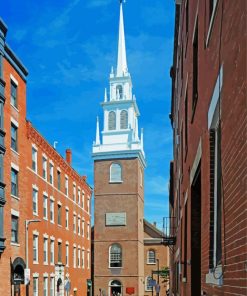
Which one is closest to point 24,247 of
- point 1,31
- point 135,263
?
point 1,31

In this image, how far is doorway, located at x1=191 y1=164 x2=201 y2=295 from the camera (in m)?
10.8

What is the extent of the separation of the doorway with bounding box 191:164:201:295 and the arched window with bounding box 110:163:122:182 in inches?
2258

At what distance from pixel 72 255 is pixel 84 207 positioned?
9.51 meters

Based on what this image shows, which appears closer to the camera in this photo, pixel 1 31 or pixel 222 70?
pixel 222 70

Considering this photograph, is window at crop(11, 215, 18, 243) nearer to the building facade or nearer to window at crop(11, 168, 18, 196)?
window at crop(11, 168, 18, 196)

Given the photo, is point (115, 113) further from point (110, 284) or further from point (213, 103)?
point (213, 103)

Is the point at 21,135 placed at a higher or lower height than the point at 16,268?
higher

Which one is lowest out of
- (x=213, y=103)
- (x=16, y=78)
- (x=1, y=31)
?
(x=213, y=103)

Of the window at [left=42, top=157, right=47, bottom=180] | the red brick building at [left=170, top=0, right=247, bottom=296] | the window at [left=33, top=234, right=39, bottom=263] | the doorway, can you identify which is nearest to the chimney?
the window at [left=42, top=157, right=47, bottom=180]

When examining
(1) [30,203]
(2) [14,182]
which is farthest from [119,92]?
(2) [14,182]

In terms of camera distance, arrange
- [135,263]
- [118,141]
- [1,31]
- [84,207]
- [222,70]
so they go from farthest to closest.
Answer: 1. [118,141]
2. [135,263]
3. [84,207]
4. [1,31]
5. [222,70]

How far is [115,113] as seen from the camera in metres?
70.6

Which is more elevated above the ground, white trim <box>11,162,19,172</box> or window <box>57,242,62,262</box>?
white trim <box>11,162,19,172</box>

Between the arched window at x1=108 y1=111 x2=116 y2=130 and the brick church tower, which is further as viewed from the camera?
the arched window at x1=108 y1=111 x2=116 y2=130
